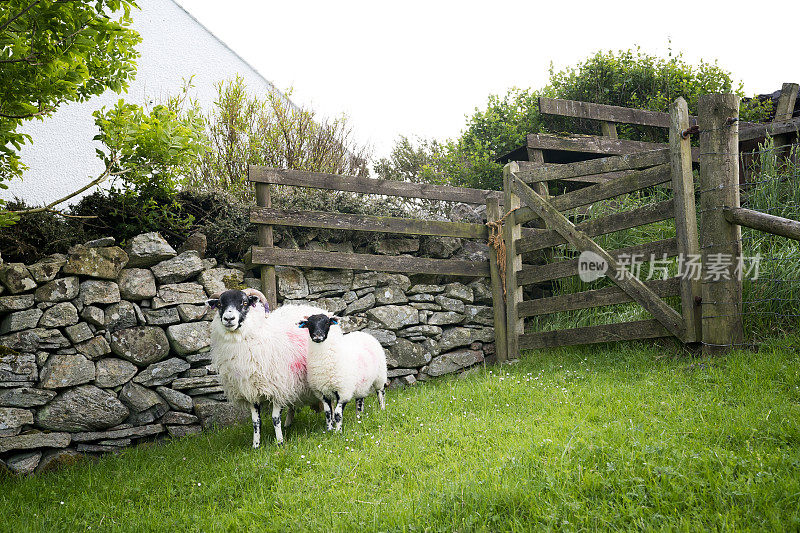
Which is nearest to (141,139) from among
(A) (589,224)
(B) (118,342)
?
(B) (118,342)

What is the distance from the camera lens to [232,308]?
193 inches

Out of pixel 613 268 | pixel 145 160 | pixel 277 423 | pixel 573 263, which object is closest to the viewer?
pixel 277 423

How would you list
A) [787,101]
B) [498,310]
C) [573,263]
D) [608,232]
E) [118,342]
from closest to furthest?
[118,342]
[608,232]
[573,263]
[498,310]
[787,101]

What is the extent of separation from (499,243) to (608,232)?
163cm

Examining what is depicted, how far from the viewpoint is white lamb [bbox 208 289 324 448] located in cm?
500

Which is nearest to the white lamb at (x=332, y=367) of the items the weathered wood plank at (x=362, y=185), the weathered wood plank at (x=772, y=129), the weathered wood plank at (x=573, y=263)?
the weathered wood plank at (x=362, y=185)

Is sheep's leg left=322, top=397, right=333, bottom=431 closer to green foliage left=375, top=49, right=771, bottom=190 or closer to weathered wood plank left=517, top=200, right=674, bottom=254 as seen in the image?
weathered wood plank left=517, top=200, right=674, bottom=254

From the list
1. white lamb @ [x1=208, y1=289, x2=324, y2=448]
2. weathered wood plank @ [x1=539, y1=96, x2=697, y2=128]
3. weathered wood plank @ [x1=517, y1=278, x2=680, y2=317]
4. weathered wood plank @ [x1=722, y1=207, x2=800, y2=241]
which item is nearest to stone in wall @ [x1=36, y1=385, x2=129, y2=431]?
white lamb @ [x1=208, y1=289, x2=324, y2=448]

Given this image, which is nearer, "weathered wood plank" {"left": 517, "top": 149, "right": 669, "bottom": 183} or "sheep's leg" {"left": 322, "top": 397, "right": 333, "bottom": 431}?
"sheep's leg" {"left": 322, "top": 397, "right": 333, "bottom": 431}

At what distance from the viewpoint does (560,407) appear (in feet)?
15.6

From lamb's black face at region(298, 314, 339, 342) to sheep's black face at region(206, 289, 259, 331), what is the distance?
0.53 metres

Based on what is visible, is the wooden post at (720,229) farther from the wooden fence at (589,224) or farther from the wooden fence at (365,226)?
the wooden fence at (365,226)

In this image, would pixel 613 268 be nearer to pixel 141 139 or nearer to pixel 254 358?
pixel 254 358

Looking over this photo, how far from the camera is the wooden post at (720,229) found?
524 centimetres
